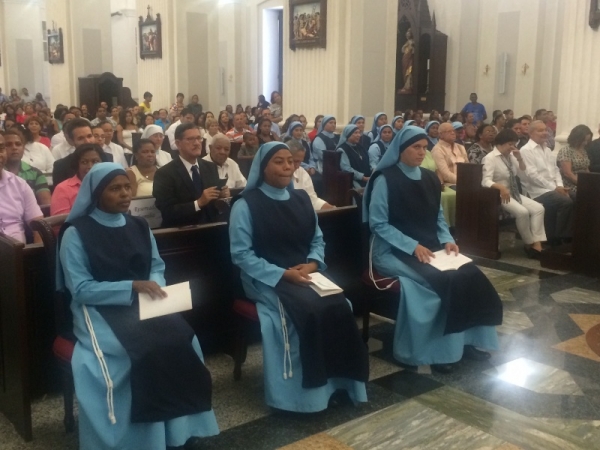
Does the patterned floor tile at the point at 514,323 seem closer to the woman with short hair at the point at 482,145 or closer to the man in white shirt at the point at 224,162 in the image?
the man in white shirt at the point at 224,162

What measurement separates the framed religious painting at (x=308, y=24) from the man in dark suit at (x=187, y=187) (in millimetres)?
6471

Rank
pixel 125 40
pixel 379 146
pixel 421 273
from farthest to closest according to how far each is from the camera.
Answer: pixel 125 40 < pixel 379 146 < pixel 421 273

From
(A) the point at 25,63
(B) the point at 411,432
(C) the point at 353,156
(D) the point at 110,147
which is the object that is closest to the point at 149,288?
(B) the point at 411,432

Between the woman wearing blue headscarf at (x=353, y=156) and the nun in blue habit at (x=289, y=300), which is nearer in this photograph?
the nun in blue habit at (x=289, y=300)

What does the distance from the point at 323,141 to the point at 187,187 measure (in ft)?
16.0

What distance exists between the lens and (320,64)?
10828 millimetres

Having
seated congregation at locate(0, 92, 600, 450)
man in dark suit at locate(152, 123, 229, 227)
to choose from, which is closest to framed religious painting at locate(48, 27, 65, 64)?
seated congregation at locate(0, 92, 600, 450)

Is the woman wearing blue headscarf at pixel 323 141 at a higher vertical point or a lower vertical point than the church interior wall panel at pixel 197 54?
lower

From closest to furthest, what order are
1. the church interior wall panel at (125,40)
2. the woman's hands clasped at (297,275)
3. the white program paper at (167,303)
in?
1. the white program paper at (167,303)
2. the woman's hands clasped at (297,275)
3. the church interior wall panel at (125,40)

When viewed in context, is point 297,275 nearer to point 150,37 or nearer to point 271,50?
point 150,37

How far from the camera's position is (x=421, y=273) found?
401 centimetres

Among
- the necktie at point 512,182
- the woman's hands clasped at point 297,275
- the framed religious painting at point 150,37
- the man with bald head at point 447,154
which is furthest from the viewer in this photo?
the framed religious painting at point 150,37

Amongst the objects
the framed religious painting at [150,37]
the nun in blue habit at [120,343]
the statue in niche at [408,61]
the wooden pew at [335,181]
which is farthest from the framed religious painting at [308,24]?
the nun in blue habit at [120,343]

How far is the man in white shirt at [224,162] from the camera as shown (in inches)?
214
